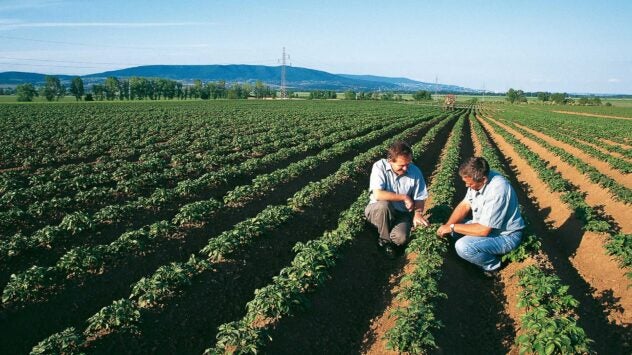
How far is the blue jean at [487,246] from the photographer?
7.20m

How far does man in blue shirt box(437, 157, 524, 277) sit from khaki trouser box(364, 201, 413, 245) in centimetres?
74

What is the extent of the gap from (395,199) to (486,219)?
5.75 feet

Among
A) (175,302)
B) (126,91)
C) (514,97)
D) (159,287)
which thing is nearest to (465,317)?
(175,302)

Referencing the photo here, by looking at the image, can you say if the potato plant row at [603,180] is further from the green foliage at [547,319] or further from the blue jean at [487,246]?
the green foliage at [547,319]

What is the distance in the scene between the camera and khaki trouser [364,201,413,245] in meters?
8.04

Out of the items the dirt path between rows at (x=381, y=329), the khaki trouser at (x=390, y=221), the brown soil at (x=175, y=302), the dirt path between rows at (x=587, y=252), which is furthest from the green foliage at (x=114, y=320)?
the dirt path between rows at (x=587, y=252)

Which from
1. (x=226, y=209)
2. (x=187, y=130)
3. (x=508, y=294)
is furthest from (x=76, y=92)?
(x=508, y=294)

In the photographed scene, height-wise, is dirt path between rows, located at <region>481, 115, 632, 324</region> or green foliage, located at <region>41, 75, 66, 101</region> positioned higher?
green foliage, located at <region>41, 75, 66, 101</region>

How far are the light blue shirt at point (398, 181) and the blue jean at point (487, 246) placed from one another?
4.47ft

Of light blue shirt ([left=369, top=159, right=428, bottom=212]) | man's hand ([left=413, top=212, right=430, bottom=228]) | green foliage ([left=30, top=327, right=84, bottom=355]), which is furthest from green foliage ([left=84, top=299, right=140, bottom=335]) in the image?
man's hand ([left=413, top=212, right=430, bottom=228])

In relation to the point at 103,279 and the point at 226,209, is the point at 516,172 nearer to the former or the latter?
the point at 226,209

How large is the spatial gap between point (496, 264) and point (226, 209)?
7.18 m

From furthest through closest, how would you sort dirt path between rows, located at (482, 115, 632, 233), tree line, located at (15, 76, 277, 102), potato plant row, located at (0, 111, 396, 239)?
tree line, located at (15, 76, 277, 102)
dirt path between rows, located at (482, 115, 632, 233)
potato plant row, located at (0, 111, 396, 239)

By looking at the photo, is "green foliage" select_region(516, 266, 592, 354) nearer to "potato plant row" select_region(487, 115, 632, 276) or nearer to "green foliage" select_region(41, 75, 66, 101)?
"potato plant row" select_region(487, 115, 632, 276)
